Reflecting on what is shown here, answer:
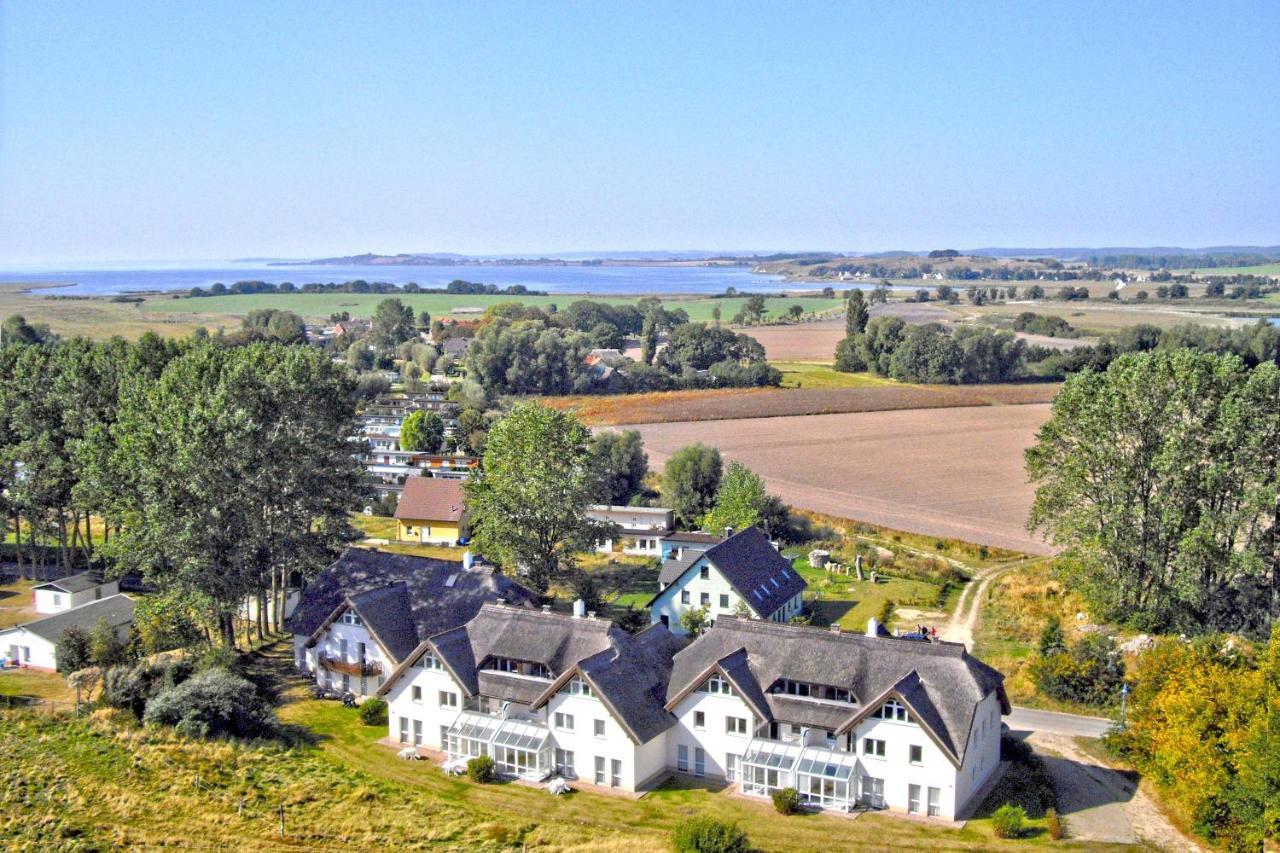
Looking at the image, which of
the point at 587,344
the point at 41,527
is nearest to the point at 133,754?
the point at 41,527

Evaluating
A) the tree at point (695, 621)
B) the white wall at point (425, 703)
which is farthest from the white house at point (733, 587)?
the white wall at point (425, 703)

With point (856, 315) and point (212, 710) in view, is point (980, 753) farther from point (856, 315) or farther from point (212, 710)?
point (856, 315)

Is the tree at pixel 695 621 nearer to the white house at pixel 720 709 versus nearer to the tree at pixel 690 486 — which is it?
the white house at pixel 720 709

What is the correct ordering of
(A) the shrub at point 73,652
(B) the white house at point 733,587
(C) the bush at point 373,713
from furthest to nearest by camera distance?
(B) the white house at point 733,587
(A) the shrub at point 73,652
(C) the bush at point 373,713

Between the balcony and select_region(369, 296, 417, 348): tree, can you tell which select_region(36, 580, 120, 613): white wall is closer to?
the balcony

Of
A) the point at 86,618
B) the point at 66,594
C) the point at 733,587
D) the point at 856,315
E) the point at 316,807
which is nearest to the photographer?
the point at 316,807

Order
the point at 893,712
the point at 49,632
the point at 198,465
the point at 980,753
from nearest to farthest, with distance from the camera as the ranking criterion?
the point at 893,712
the point at 980,753
the point at 198,465
the point at 49,632

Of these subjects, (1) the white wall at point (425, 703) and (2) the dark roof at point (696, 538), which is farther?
(2) the dark roof at point (696, 538)

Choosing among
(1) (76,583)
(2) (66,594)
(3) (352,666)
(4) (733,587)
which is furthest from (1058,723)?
(1) (76,583)
